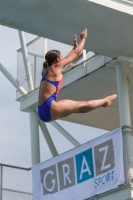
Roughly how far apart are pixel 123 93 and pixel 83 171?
2565 millimetres

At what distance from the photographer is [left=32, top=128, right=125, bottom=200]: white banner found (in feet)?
68.2

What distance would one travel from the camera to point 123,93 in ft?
73.8

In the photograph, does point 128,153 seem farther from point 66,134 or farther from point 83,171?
point 66,134

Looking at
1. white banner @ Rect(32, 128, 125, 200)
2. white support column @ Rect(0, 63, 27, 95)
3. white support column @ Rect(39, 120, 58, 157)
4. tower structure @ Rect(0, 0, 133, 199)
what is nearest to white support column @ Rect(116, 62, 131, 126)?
tower structure @ Rect(0, 0, 133, 199)

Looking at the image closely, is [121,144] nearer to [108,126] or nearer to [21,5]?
[21,5]

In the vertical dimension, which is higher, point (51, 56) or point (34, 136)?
point (34, 136)

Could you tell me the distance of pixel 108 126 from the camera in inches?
1092

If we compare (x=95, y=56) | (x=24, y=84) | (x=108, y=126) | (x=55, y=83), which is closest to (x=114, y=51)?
(x=95, y=56)

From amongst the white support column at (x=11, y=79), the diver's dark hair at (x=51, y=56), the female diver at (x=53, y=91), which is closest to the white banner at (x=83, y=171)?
the white support column at (x=11, y=79)

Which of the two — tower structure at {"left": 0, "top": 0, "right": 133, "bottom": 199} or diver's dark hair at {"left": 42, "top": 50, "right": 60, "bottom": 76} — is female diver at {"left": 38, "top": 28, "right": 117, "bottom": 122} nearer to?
diver's dark hair at {"left": 42, "top": 50, "right": 60, "bottom": 76}

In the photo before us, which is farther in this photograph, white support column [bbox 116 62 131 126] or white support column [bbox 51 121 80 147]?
white support column [bbox 51 121 80 147]

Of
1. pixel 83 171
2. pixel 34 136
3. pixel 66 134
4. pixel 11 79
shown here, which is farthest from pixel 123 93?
pixel 66 134

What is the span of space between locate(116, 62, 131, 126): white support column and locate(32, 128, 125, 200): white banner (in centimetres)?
143

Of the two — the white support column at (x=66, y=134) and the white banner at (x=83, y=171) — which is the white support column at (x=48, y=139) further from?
the white banner at (x=83, y=171)
